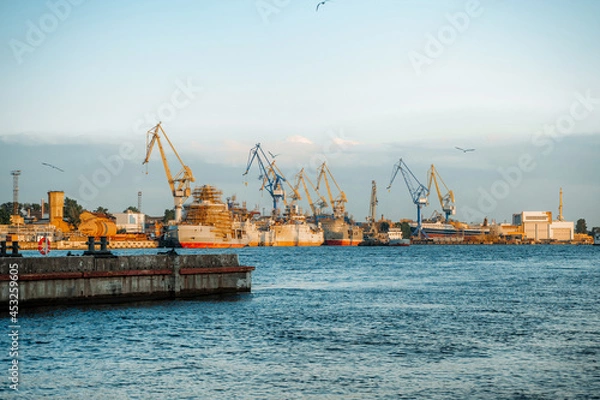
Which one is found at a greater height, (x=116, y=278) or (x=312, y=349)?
(x=116, y=278)

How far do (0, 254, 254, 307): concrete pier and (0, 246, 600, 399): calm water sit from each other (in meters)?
0.86

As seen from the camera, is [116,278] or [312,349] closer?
[312,349]

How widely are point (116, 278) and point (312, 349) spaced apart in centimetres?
1628

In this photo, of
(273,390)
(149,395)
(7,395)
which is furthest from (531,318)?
(7,395)

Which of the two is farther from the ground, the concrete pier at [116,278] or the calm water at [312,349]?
the concrete pier at [116,278]

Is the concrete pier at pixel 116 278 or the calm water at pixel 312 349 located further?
the concrete pier at pixel 116 278

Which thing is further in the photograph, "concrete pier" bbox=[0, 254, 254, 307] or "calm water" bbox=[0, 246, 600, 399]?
"concrete pier" bbox=[0, 254, 254, 307]

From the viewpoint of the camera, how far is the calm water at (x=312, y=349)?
23.7 meters

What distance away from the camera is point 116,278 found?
1686 inches

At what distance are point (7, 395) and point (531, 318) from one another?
27823 mm

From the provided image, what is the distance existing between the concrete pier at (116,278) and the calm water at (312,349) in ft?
2.81

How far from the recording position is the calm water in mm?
23672

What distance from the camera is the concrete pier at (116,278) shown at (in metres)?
38.6

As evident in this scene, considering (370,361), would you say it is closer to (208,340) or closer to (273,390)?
(273,390)
